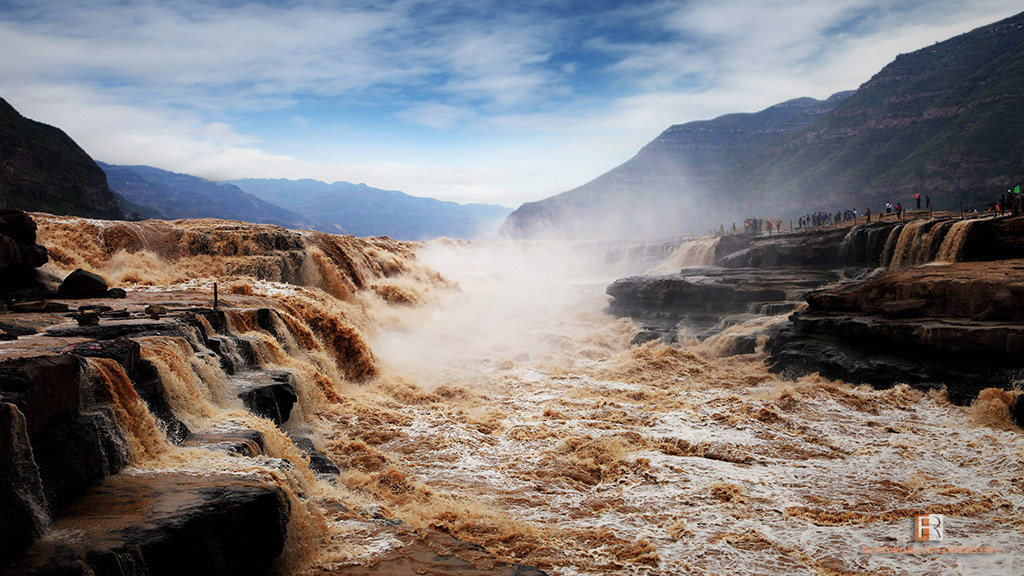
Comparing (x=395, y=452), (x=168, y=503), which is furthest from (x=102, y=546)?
(x=395, y=452)

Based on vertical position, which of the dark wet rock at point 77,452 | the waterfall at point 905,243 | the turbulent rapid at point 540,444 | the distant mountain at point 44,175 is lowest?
the turbulent rapid at point 540,444

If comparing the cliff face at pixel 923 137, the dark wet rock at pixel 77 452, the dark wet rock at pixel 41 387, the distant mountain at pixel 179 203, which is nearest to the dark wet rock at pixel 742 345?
the dark wet rock at pixel 77 452

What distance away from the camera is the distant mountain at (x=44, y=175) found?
Answer: 53375 millimetres

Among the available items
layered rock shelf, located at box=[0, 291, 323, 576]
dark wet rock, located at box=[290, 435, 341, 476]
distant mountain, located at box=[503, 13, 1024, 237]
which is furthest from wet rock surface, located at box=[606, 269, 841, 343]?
distant mountain, located at box=[503, 13, 1024, 237]

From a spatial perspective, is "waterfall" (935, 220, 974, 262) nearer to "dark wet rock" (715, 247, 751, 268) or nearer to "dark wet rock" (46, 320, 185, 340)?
"dark wet rock" (715, 247, 751, 268)

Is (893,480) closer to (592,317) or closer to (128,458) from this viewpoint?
(128,458)

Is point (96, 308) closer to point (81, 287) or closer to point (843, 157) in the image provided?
point (81, 287)

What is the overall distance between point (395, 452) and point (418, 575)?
4.31 meters

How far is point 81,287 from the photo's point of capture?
13.3m

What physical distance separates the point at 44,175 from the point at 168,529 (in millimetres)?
69710

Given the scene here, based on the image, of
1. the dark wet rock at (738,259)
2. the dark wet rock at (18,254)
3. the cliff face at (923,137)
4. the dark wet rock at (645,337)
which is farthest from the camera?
the cliff face at (923,137)

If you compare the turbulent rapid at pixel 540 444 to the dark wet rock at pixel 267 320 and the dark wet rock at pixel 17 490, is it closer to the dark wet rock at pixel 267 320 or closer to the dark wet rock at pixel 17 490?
the dark wet rock at pixel 267 320

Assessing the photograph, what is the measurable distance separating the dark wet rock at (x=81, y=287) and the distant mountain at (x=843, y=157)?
269 feet

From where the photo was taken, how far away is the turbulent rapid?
21.4 feet
